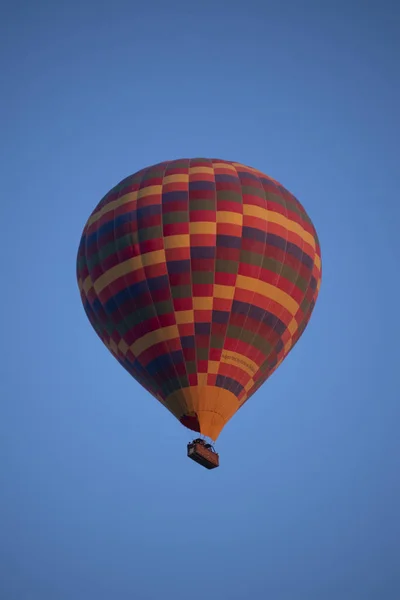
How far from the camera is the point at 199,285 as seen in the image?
30625mm

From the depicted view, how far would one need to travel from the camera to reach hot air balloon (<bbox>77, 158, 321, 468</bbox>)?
3031 cm

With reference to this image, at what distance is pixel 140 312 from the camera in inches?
1211

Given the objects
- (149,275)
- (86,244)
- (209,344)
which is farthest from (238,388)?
(86,244)

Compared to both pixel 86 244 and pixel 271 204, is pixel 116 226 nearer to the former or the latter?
pixel 86 244

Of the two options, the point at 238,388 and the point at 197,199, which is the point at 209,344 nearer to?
the point at 238,388

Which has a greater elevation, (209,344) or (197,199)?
(197,199)

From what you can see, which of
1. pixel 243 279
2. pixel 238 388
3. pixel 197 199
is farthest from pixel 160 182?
pixel 238 388

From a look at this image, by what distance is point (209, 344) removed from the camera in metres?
30.3

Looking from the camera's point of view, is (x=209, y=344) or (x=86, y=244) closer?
(x=209, y=344)

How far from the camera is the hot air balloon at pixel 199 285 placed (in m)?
30.3

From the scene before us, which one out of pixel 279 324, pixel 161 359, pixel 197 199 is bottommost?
pixel 161 359

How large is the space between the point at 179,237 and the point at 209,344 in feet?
9.51

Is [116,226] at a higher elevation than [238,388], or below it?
higher

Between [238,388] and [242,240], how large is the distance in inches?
150
